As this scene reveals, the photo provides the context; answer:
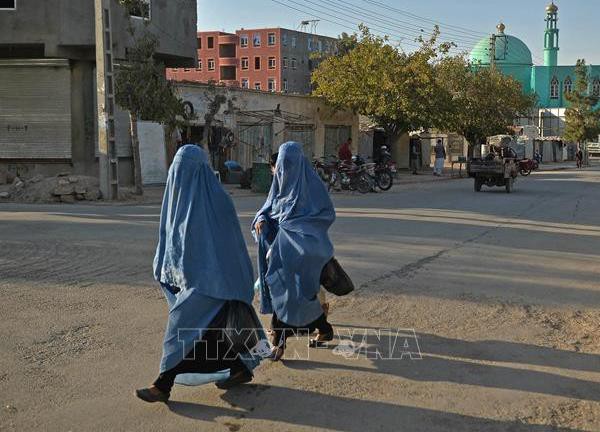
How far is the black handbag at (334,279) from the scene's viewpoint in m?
4.99

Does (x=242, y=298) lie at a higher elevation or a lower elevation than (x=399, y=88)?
lower

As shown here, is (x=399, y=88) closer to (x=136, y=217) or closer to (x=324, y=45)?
(x=136, y=217)

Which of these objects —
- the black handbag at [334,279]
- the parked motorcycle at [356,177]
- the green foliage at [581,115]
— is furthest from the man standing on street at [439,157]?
the black handbag at [334,279]

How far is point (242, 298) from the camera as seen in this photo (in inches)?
159

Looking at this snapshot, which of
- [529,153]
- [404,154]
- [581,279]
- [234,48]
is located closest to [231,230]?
[581,279]

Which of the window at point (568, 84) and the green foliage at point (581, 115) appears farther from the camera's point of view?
the window at point (568, 84)

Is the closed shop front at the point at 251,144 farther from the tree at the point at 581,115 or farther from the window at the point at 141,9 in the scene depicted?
the tree at the point at 581,115

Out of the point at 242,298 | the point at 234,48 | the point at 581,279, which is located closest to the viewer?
the point at 242,298

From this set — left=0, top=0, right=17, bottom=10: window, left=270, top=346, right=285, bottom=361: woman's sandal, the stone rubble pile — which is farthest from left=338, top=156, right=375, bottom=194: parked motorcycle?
left=270, top=346, right=285, bottom=361: woman's sandal

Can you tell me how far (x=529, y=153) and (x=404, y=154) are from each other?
51.0 feet

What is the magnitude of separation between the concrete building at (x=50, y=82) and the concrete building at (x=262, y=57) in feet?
234

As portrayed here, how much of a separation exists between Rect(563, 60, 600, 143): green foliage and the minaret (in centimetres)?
2406

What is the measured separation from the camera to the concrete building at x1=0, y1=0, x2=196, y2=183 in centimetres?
1989

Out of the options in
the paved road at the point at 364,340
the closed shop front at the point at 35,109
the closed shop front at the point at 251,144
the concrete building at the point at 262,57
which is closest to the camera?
the paved road at the point at 364,340
